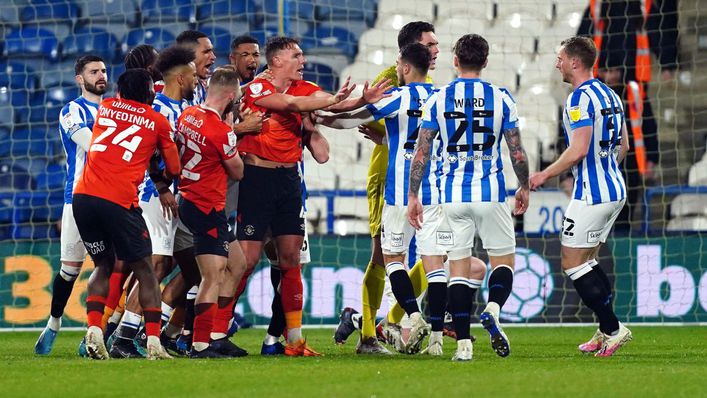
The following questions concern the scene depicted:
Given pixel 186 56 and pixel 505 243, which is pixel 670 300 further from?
pixel 186 56

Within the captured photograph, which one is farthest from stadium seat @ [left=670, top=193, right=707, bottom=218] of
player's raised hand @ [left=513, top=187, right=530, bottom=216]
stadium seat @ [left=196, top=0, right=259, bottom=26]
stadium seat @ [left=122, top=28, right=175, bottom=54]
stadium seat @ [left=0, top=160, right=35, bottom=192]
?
stadium seat @ [left=0, top=160, right=35, bottom=192]

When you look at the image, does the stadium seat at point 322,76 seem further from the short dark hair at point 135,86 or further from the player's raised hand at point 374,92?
the short dark hair at point 135,86

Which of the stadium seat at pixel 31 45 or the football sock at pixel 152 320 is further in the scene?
the stadium seat at pixel 31 45

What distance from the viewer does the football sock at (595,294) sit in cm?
783

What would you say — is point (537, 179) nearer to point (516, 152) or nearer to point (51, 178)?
point (516, 152)

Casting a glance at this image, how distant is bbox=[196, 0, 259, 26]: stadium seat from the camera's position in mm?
14359

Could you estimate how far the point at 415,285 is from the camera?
8.76 m

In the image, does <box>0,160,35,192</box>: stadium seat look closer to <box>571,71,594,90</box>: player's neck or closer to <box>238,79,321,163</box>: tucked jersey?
<box>238,79,321,163</box>: tucked jersey

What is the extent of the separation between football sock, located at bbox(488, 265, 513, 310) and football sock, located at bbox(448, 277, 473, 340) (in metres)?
0.14

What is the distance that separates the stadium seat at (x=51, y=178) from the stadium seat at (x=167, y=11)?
85.0 inches

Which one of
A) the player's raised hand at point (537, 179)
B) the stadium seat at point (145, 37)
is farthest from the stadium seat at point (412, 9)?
the player's raised hand at point (537, 179)

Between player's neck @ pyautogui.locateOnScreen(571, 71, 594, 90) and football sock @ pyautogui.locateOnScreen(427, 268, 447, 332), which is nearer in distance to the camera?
football sock @ pyautogui.locateOnScreen(427, 268, 447, 332)

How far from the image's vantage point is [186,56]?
7.70 metres

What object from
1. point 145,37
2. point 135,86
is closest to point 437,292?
point 135,86
